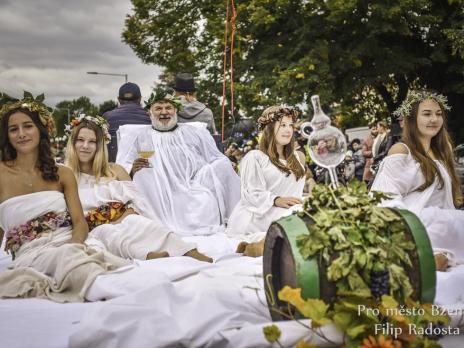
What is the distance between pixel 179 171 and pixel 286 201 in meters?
2.35

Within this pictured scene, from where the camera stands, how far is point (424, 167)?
4625 millimetres

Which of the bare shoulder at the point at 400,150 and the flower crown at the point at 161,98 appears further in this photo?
the flower crown at the point at 161,98

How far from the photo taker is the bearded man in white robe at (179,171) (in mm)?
7023

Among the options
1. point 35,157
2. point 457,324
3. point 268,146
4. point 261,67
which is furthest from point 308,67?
point 457,324

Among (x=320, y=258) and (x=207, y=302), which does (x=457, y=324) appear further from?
(x=207, y=302)

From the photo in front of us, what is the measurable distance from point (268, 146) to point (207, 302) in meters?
2.99

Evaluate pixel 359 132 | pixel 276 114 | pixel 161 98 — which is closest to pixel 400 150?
pixel 276 114

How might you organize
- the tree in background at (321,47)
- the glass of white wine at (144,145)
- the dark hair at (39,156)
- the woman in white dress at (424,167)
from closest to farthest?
the dark hair at (39,156), the woman in white dress at (424,167), the glass of white wine at (144,145), the tree in background at (321,47)

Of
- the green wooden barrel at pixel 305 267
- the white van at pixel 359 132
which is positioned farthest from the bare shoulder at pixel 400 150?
the white van at pixel 359 132

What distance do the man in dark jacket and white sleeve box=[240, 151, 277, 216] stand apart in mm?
2836

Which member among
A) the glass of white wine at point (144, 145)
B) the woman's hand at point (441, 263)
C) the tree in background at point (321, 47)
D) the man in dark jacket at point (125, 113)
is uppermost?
the tree in background at point (321, 47)

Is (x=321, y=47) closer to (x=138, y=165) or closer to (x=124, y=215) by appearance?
(x=138, y=165)

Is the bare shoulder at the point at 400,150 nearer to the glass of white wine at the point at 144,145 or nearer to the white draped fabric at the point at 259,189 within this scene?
the white draped fabric at the point at 259,189

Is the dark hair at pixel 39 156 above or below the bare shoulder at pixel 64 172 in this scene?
above
